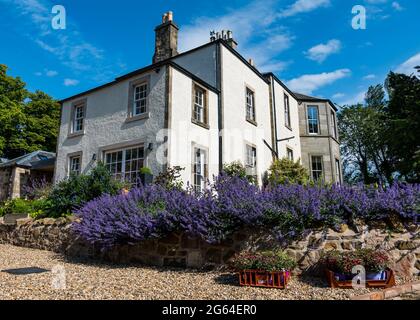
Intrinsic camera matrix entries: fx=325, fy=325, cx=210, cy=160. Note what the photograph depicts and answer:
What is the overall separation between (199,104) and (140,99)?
7.45 ft

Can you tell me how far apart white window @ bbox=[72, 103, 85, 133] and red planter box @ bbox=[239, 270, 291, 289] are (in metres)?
11.6

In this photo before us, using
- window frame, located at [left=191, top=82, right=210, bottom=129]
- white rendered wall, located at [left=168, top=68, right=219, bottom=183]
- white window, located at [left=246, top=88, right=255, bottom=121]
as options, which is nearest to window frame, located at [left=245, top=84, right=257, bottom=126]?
white window, located at [left=246, top=88, right=255, bottom=121]

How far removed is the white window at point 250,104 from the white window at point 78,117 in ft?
24.3

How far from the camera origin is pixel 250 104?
15.4 metres

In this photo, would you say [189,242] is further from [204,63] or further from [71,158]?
[71,158]

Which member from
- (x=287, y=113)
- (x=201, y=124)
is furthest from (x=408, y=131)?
(x=201, y=124)

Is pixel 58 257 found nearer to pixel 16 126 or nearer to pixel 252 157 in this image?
pixel 252 157

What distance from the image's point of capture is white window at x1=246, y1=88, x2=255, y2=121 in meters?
15.2

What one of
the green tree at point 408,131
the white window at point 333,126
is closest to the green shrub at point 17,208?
the green tree at point 408,131

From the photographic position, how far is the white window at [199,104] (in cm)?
1260

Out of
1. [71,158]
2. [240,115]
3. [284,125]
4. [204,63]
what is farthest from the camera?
[284,125]
